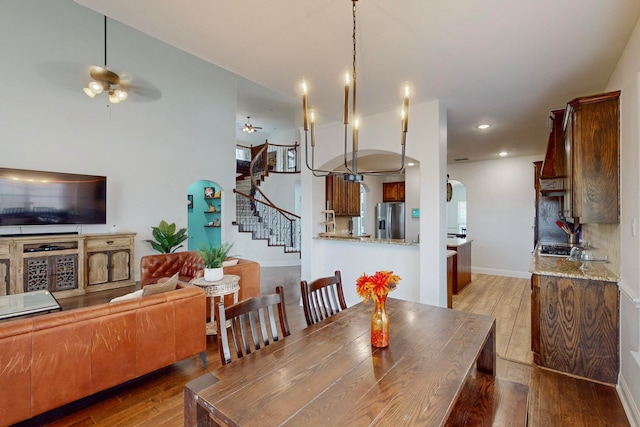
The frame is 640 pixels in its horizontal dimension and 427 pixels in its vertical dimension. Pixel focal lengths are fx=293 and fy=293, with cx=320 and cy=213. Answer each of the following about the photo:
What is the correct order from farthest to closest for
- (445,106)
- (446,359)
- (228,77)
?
1. (228,77)
2. (445,106)
3. (446,359)

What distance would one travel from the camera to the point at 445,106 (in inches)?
135

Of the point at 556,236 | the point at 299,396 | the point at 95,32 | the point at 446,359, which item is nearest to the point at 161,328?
the point at 299,396

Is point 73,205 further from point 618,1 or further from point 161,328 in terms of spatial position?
point 618,1

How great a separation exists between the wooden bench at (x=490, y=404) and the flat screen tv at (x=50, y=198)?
6073 millimetres

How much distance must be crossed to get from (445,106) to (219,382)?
11.5ft

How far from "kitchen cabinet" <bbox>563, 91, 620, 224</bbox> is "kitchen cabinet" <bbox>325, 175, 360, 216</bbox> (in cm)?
441

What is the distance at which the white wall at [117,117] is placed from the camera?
4754mm

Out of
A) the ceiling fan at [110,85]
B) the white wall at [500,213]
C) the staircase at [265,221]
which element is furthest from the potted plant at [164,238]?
the white wall at [500,213]

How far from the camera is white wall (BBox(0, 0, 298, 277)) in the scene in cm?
475

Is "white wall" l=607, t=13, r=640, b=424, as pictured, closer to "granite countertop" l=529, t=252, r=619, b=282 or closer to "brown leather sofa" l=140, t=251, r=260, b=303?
"granite countertop" l=529, t=252, r=619, b=282

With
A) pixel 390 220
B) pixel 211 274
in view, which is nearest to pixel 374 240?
pixel 211 274

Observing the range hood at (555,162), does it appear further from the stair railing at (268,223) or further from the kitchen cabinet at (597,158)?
the stair railing at (268,223)

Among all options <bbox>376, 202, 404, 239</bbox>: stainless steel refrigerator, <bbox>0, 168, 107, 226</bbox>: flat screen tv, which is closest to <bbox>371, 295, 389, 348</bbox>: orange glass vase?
<bbox>0, 168, 107, 226</bbox>: flat screen tv

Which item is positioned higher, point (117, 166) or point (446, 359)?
point (117, 166)
